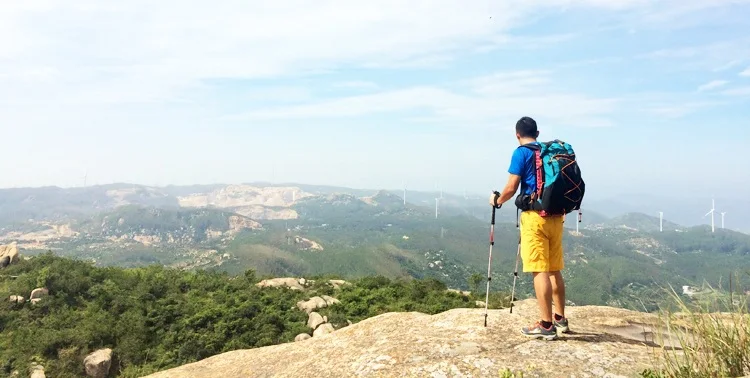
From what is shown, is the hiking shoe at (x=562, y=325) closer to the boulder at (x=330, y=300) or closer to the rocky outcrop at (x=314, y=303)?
the rocky outcrop at (x=314, y=303)

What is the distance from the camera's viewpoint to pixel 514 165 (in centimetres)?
705

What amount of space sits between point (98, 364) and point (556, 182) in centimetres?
2049

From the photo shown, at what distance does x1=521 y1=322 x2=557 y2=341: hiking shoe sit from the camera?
6.88 metres

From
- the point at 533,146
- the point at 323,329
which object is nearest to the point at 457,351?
the point at 533,146

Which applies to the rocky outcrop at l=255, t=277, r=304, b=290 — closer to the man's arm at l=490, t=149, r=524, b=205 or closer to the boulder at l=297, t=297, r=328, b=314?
the boulder at l=297, t=297, r=328, b=314

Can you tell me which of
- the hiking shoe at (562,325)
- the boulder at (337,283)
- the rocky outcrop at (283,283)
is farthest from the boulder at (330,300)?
the hiking shoe at (562,325)

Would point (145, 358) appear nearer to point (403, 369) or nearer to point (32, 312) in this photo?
point (32, 312)

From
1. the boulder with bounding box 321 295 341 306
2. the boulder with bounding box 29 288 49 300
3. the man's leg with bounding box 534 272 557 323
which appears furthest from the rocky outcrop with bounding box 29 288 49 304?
the man's leg with bounding box 534 272 557 323

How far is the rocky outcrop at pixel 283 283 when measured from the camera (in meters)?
28.8

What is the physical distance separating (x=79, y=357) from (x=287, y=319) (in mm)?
9228

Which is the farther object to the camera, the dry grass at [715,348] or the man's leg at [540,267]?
the man's leg at [540,267]

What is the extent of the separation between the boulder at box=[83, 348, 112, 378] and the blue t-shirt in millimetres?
19863

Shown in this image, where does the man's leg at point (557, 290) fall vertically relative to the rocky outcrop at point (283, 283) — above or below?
above

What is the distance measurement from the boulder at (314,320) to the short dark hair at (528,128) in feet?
54.3
